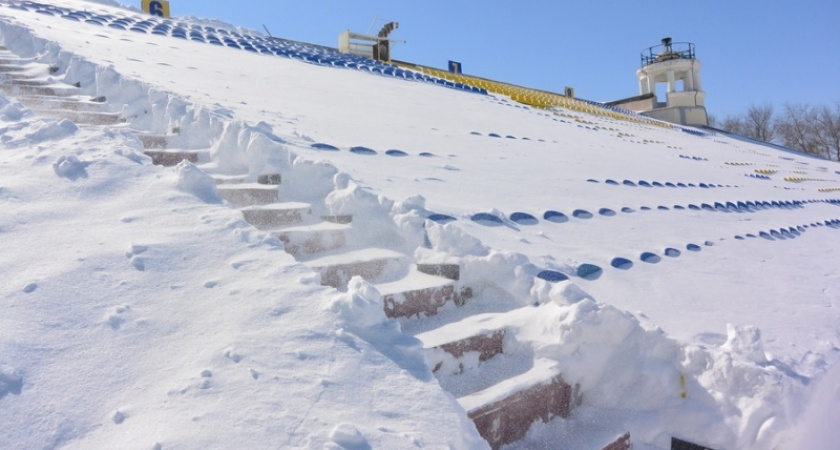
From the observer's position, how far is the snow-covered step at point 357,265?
7.52 feet

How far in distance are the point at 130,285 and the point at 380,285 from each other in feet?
2.82

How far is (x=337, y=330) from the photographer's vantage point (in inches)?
67.1

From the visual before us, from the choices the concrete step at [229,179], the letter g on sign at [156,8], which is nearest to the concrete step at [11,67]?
the concrete step at [229,179]

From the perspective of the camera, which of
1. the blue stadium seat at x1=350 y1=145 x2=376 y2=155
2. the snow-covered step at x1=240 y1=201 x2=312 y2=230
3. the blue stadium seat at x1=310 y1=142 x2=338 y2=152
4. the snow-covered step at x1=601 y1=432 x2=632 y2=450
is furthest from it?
the blue stadium seat at x1=350 y1=145 x2=376 y2=155

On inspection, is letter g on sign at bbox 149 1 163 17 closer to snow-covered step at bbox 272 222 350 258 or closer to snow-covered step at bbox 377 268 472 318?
snow-covered step at bbox 272 222 350 258

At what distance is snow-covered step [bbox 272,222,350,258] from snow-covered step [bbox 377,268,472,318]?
0.38 m

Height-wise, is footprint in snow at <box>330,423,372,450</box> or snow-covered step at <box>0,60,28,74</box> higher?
snow-covered step at <box>0,60,28,74</box>

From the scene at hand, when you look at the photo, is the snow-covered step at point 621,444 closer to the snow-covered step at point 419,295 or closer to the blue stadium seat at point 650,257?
the snow-covered step at point 419,295

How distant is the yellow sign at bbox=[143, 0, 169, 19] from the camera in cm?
1391

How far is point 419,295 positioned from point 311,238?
1.90ft

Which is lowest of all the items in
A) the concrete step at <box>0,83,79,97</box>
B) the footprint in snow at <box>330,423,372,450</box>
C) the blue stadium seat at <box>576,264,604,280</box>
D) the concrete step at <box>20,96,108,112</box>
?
the footprint in snow at <box>330,423,372,450</box>

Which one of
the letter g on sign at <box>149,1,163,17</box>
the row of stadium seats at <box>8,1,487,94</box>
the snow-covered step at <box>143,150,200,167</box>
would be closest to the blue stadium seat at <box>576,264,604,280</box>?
the snow-covered step at <box>143,150,200,167</box>

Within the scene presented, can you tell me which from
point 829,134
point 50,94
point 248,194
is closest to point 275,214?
point 248,194

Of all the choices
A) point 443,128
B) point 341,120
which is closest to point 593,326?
point 341,120
